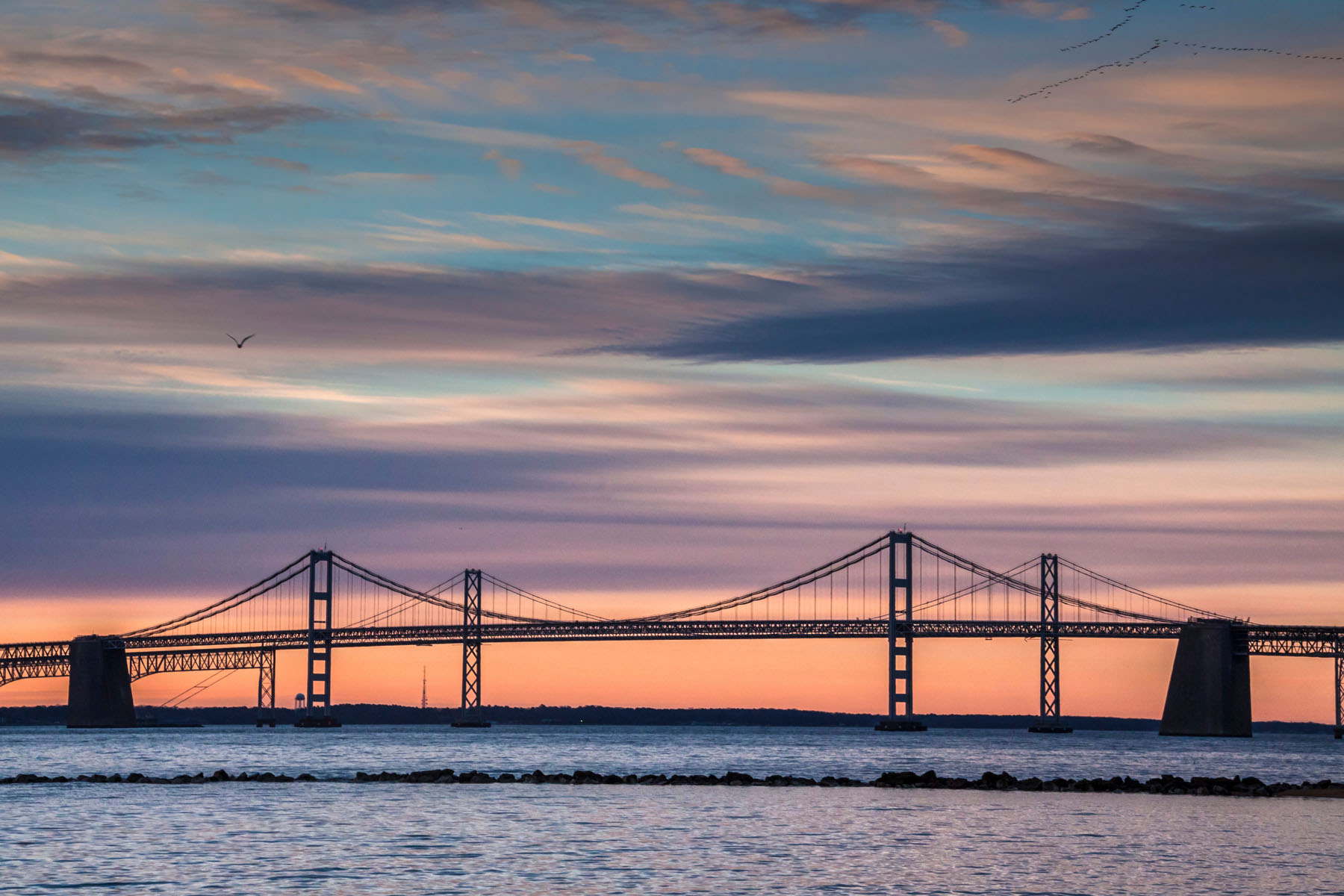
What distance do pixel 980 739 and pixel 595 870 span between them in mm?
94109

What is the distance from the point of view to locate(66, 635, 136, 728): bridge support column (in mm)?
118125

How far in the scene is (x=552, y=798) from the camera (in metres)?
46.3

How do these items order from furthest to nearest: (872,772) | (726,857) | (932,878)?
(872,772), (726,857), (932,878)

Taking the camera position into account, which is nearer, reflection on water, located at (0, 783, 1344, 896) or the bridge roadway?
reflection on water, located at (0, 783, 1344, 896)

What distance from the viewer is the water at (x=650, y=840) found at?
2809 centimetres

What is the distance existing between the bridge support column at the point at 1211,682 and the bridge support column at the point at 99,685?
66.6 metres

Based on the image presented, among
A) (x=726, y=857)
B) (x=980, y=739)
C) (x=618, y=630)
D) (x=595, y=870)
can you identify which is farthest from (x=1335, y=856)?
(x=980, y=739)

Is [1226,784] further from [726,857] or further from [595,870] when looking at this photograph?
[595,870]

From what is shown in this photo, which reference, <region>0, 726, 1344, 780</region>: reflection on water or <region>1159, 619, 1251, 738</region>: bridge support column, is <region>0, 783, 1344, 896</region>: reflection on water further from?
<region>1159, 619, 1251, 738</region>: bridge support column

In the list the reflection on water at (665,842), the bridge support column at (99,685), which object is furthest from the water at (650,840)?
the bridge support column at (99,685)

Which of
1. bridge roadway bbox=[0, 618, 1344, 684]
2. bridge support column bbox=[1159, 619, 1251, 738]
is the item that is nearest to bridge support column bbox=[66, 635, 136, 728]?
bridge roadway bbox=[0, 618, 1344, 684]

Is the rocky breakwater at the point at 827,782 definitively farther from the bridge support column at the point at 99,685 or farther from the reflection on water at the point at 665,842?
the bridge support column at the point at 99,685

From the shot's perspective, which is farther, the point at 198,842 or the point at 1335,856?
the point at 198,842

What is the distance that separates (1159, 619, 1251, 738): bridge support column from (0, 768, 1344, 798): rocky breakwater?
44.4m
